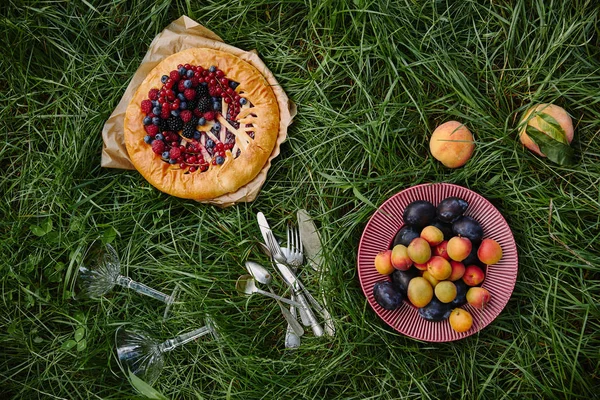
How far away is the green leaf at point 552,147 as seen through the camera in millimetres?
2045

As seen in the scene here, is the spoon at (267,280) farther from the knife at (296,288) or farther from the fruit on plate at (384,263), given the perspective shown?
the fruit on plate at (384,263)

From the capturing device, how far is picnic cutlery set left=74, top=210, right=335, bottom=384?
2.28 meters

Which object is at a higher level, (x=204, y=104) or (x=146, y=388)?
(x=204, y=104)

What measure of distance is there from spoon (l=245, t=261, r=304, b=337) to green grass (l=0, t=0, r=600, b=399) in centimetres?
6

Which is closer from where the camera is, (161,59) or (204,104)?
(204,104)

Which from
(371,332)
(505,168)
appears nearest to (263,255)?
(371,332)

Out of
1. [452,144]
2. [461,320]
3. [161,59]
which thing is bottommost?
[461,320]

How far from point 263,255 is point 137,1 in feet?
4.47

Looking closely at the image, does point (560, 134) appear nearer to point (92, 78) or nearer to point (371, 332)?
point (371, 332)

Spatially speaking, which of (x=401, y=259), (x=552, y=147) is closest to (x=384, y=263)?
(x=401, y=259)

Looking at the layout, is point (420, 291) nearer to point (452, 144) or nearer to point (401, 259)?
point (401, 259)

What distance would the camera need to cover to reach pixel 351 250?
7.49 ft

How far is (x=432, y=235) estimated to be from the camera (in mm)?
2012

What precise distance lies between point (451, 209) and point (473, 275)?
284 mm
